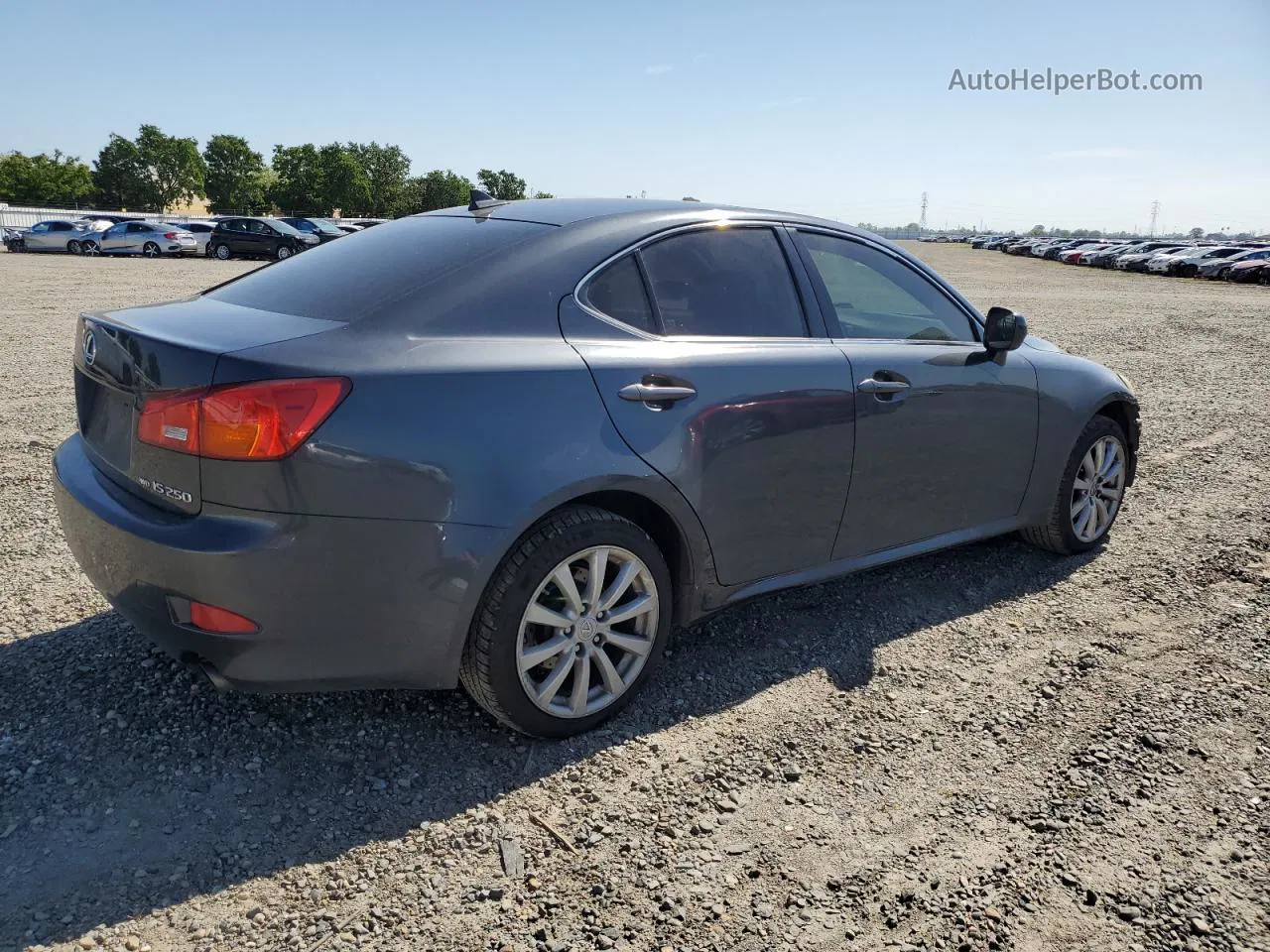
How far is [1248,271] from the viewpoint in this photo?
131 feet

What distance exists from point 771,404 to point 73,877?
245cm

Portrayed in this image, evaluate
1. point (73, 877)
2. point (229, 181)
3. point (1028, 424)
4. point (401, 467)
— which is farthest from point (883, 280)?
point (229, 181)

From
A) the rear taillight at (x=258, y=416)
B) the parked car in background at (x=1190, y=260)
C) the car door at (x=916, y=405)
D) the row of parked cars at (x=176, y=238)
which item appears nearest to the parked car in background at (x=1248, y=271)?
the parked car in background at (x=1190, y=260)

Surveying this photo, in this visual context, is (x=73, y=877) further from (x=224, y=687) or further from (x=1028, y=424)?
(x=1028, y=424)

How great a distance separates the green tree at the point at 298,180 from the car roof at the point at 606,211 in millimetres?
104327

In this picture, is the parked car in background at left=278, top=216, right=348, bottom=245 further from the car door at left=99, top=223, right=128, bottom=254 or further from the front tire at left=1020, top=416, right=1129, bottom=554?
the front tire at left=1020, top=416, right=1129, bottom=554

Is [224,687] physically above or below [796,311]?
below

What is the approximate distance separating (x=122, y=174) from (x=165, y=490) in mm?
115151

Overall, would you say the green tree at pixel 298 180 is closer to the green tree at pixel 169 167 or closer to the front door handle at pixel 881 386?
the green tree at pixel 169 167

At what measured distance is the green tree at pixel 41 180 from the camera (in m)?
89.4

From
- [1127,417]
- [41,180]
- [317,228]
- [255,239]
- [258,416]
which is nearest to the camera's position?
[258,416]

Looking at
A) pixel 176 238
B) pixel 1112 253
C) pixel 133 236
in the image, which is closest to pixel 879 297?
pixel 176 238

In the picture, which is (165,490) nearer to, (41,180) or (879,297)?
(879,297)

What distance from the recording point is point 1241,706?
3490 millimetres
